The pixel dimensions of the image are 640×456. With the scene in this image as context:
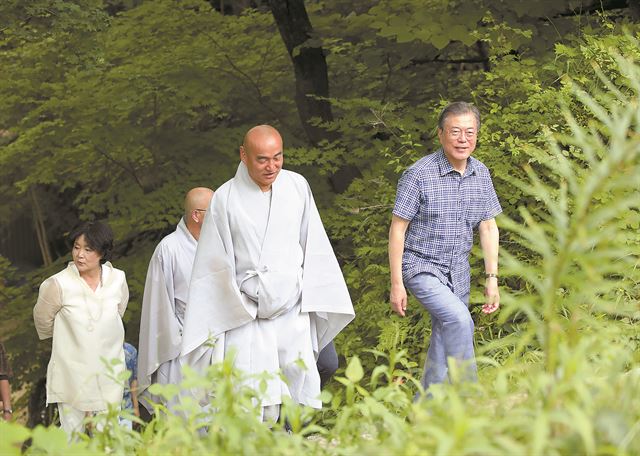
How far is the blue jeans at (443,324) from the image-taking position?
567cm

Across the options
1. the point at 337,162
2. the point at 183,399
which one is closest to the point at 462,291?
the point at 183,399

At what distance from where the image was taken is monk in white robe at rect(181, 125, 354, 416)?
5895 mm

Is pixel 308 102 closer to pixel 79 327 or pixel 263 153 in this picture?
pixel 79 327

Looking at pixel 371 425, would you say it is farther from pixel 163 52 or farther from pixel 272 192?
pixel 163 52

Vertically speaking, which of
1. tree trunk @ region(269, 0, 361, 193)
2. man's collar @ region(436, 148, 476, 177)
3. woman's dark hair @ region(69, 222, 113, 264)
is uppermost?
tree trunk @ region(269, 0, 361, 193)

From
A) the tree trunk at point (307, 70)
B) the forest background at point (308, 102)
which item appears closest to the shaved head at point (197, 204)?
the forest background at point (308, 102)

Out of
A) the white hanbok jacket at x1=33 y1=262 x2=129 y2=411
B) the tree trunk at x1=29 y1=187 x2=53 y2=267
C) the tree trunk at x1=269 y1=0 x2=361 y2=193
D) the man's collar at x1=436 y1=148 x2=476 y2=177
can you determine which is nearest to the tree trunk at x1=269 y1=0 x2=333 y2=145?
the tree trunk at x1=269 y1=0 x2=361 y2=193

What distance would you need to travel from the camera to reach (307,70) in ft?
35.6

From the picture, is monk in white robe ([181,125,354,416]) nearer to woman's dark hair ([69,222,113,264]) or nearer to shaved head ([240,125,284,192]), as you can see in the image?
shaved head ([240,125,284,192])

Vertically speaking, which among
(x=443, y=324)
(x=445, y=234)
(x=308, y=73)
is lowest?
(x=443, y=324)

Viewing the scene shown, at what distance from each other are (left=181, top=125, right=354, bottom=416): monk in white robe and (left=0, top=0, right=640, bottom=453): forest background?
1354 millimetres

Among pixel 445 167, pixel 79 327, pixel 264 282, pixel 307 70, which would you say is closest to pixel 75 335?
pixel 79 327

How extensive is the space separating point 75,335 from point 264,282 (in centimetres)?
126

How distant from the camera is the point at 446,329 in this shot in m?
5.70
